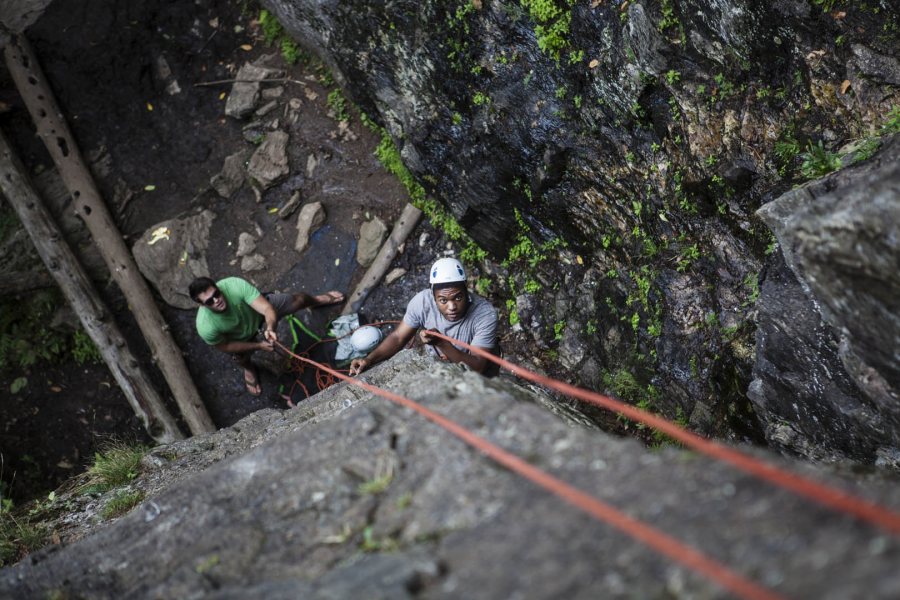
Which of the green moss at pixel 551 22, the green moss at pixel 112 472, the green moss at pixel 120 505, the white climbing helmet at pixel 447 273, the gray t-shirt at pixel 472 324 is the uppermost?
the green moss at pixel 551 22

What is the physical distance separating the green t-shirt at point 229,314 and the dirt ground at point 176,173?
46.5 inches

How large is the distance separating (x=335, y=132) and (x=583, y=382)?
5523 mm

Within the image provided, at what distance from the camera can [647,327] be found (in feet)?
21.9

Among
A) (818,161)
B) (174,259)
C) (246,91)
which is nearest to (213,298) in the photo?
(174,259)

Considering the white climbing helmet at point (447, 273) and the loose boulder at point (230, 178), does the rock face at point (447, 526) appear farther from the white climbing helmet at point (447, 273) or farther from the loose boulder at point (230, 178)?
the loose boulder at point (230, 178)

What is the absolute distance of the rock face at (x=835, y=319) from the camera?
3070mm

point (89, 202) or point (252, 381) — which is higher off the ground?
point (89, 202)

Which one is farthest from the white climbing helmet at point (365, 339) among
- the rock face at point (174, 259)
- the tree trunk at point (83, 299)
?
the tree trunk at point (83, 299)

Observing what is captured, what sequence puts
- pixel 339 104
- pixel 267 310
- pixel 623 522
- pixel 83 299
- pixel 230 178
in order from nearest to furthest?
pixel 623 522
pixel 267 310
pixel 83 299
pixel 339 104
pixel 230 178

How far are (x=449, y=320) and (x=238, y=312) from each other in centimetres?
319

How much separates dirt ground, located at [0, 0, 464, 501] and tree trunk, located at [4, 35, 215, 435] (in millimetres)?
296

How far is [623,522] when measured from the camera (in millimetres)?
2158

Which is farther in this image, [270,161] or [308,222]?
[270,161]

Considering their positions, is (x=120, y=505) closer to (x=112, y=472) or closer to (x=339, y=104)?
(x=112, y=472)
